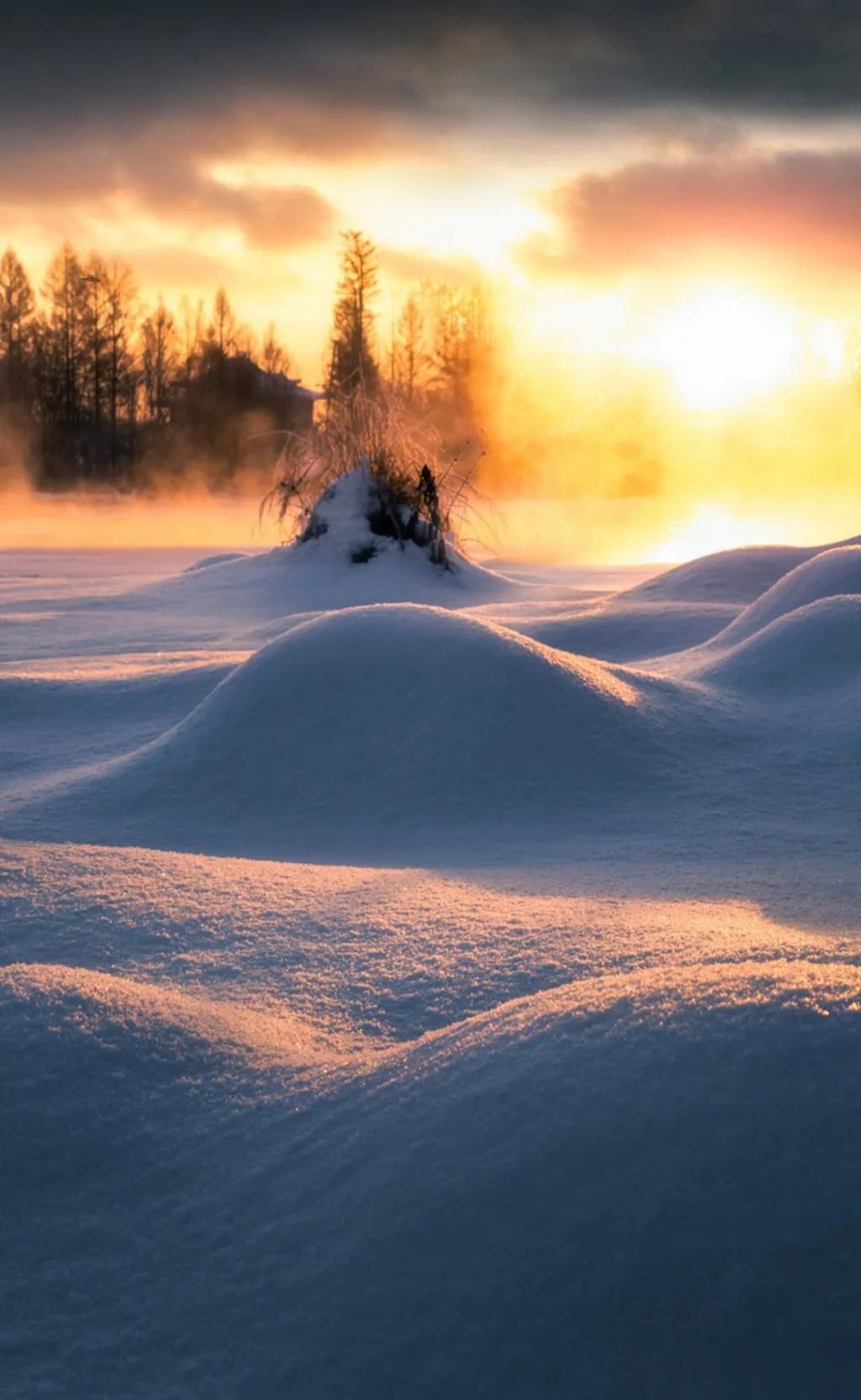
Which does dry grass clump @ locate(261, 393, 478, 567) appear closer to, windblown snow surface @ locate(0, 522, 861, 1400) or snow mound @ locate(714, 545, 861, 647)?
snow mound @ locate(714, 545, 861, 647)

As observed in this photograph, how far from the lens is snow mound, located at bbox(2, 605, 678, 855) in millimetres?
2711

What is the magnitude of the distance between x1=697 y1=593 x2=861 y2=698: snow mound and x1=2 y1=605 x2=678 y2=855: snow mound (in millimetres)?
383

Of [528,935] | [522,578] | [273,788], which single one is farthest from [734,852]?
[522,578]

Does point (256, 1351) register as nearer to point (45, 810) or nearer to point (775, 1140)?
point (775, 1140)

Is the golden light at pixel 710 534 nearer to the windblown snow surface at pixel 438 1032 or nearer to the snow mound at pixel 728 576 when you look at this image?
the snow mound at pixel 728 576

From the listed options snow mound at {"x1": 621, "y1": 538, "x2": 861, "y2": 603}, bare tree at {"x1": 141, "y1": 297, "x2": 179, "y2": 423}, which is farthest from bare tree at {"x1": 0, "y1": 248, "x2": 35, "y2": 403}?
snow mound at {"x1": 621, "y1": 538, "x2": 861, "y2": 603}

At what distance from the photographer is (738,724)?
10.3 ft

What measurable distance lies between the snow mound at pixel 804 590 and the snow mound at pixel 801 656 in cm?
59

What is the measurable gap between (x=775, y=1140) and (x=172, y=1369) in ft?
1.81

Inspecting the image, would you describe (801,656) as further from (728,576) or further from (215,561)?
(215,561)

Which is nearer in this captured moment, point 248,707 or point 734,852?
point 734,852

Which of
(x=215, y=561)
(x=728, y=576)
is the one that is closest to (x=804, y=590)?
(x=728, y=576)

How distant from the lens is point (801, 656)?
11.7 feet

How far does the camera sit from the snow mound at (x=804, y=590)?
4375 mm
